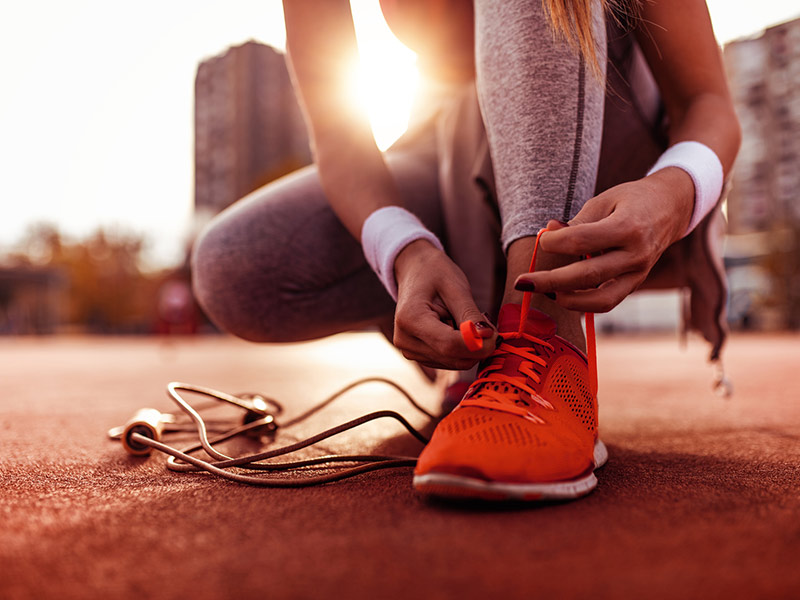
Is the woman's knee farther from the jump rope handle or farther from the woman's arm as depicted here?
the woman's arm

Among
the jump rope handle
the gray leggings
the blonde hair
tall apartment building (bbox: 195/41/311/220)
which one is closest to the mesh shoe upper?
the gray leggings

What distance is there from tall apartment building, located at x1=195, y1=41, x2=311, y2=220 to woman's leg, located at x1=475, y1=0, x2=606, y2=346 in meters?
24.9

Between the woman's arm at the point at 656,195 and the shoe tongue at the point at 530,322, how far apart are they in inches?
2.5

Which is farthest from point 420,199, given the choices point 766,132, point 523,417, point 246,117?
point 246,117

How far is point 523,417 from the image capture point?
0.56 m

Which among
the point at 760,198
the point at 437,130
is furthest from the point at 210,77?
the point at 437,130

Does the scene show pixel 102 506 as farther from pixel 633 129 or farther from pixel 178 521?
pixel 633 129

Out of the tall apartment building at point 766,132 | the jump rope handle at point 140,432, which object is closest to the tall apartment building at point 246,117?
the tall apartment building at point 766,132

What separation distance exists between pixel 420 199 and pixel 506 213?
1.69ft

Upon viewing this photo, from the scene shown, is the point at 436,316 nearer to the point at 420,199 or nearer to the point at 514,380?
the point at 514,380

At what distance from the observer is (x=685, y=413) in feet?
4.35

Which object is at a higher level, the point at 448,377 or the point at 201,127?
the point at 201,127

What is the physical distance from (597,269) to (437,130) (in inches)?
35.4

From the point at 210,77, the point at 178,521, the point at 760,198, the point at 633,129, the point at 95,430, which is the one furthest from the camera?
the point at 210,77
